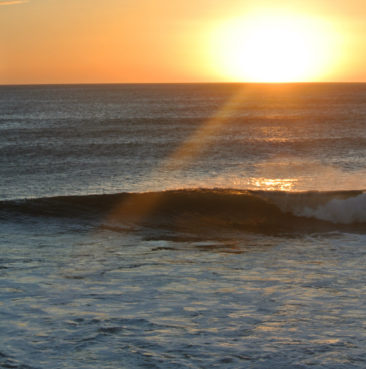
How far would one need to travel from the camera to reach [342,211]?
18156 mm

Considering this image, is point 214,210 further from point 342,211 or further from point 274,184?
point 274,184

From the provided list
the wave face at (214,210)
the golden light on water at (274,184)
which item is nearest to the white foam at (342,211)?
the wave face at (214,210)

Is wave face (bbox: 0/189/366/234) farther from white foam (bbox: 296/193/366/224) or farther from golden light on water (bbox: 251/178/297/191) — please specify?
golden light on water (bbox: 251/178/297/191)

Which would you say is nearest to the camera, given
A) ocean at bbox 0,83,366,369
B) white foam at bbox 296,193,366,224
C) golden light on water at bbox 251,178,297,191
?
ocean at bbox 0,83,366,369

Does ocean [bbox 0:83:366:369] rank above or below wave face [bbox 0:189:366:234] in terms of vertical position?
below

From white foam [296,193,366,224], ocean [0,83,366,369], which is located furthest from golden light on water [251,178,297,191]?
white foam [296,193,366,224]

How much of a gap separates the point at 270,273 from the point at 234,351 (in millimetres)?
3749

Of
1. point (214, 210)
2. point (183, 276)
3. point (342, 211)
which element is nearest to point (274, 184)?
point (342, 211)

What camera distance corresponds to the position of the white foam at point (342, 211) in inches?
698

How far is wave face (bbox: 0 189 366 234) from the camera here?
17016 millimetres

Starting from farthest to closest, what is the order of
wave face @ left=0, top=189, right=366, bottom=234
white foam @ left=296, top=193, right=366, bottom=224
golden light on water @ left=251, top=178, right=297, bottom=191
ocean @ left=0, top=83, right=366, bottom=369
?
golden light on water @ left=251, top=178, right=297, bottom=191, white foam @ left=296, top=193, right=366, bottom=224, wave face @ left=0, top=189, right=366, bottom=234, ocean @ left=0, top=83, right=366, bottom=369

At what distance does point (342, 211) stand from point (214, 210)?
3.85 meters

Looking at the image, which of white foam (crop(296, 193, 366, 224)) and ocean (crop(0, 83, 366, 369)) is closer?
ocean (crop(0, 83, 366, 369))

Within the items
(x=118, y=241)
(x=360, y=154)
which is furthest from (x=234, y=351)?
(x=360, y=154)
